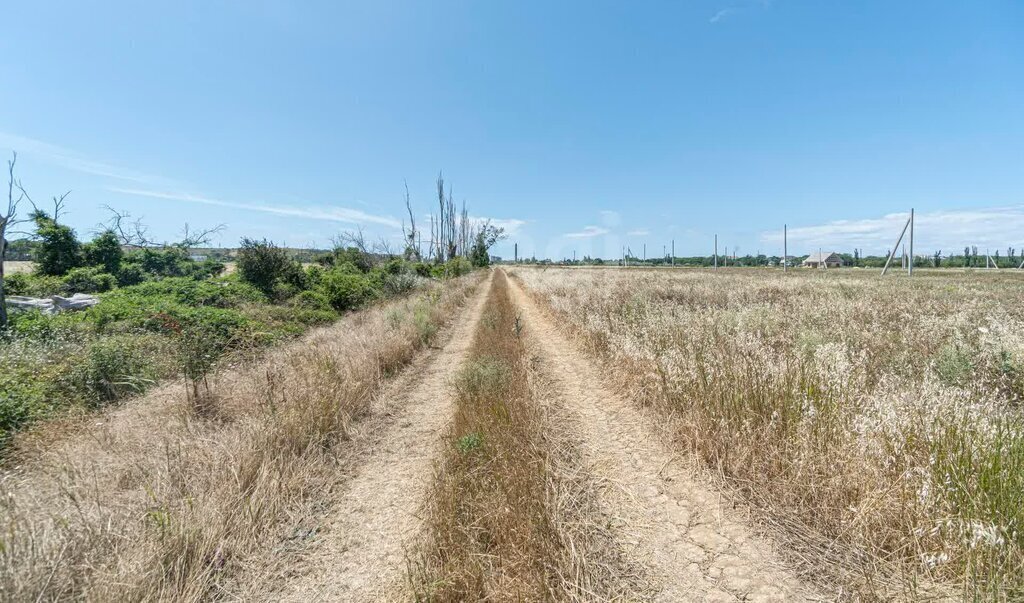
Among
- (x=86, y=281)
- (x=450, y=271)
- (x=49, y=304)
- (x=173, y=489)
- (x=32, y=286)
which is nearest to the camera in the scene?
(x=173, y=489)

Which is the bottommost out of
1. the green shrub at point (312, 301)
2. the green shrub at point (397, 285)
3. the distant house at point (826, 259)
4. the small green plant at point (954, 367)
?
the small green plant at point (954, 367)

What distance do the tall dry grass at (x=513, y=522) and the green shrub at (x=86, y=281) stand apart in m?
21.8

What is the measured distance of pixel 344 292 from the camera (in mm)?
17703

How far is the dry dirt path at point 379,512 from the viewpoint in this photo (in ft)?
8.21

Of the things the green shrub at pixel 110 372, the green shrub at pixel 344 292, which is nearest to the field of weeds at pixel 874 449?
the green shrub at pixel 110 372

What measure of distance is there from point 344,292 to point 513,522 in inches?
693

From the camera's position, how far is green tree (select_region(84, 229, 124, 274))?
17656mm

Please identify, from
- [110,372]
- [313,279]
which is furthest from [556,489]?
[313,279]

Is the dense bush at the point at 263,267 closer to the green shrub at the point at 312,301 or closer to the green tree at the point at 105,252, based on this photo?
the green shrub at the point at 312,301

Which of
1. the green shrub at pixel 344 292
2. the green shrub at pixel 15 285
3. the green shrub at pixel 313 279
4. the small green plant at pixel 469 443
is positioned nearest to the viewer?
the small green plant at pixel 469 443

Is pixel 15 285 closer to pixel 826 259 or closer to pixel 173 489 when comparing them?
pixel 173 489

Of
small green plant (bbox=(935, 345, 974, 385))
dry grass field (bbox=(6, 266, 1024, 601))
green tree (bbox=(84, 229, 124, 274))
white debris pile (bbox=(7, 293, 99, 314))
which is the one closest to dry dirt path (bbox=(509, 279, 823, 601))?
dry grass field (bbox=(6, 266, 1024, 601))

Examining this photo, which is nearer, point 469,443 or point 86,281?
point 469,443

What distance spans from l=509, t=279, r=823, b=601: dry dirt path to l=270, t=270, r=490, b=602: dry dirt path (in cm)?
190
